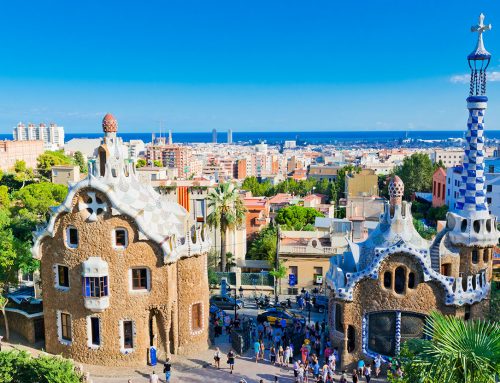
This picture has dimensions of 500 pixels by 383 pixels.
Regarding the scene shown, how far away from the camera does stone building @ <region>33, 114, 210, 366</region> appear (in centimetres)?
2950

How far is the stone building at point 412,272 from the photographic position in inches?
1129

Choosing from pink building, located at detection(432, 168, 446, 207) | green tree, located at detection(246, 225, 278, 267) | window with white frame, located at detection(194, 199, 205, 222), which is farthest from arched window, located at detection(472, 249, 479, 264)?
pink building, located at detection(432, 168, 446, 207)

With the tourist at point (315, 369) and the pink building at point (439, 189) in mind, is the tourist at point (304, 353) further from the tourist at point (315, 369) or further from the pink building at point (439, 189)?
the pink building at point (439, 189)

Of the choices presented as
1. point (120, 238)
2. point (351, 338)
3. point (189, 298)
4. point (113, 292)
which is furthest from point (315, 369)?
point (120, 238)

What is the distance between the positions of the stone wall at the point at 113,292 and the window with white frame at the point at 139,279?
0.20 meters

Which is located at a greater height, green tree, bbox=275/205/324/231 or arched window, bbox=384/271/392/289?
arched window, bbox=384/271/392/289

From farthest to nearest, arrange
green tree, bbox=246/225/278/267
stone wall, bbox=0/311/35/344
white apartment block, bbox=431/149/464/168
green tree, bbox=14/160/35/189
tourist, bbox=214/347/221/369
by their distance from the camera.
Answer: white apartment block, bbox=431/149/464/168, green tree, bbox=14/160/35/189, green tree, bbox=246/225/278/267, stone wall, bbox=0/311/35/344, tourist, bbox=214/347/221/369

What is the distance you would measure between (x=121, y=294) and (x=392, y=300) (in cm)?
1544

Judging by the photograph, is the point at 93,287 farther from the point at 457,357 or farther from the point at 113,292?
the point at 457,357

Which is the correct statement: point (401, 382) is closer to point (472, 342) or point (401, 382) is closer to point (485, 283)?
point (472, 342)

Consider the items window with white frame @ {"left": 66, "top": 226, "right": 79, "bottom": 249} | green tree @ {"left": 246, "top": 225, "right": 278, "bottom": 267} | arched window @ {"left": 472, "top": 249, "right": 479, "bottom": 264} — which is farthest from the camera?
green tree @ {"left": 246, "top": 225, "right": 278, "bottom": 267}

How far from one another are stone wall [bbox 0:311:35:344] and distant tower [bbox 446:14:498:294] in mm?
26712

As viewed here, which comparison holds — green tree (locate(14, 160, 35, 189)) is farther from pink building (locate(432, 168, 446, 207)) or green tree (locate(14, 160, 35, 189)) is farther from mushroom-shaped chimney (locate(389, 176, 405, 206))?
mushroom-shaped chimney (locate(389, 176, 405, 206))

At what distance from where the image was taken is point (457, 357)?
1678cm
